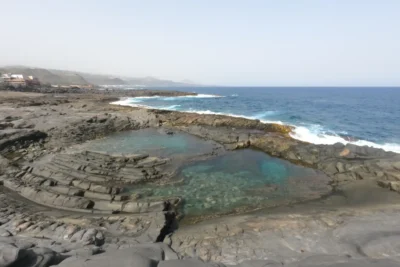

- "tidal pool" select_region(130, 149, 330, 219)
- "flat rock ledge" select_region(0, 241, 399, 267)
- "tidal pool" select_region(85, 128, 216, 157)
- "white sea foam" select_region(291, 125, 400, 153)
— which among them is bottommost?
"tidal pool" select_region(130, 149, 330, 219)

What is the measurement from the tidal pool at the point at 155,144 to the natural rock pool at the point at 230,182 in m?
0.10

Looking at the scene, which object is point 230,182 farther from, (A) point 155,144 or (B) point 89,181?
(A) point 155,144

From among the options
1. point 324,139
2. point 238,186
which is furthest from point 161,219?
point 324,139

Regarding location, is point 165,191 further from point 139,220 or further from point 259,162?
Result: point 259,162

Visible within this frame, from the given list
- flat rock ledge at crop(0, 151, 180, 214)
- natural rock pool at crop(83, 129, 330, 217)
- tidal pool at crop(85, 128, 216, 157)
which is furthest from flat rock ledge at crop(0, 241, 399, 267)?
tidal pool at crop(85, 128, 216, 157)

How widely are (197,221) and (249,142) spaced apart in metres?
16.3

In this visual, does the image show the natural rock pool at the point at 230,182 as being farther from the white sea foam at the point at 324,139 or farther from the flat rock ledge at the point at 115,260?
the white sea foam at the point at 324,139

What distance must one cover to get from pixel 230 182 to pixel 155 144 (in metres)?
12.8

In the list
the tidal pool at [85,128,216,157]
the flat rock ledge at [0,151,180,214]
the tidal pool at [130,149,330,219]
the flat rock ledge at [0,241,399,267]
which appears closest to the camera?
the flat rock ledge at [0,241,399,267]

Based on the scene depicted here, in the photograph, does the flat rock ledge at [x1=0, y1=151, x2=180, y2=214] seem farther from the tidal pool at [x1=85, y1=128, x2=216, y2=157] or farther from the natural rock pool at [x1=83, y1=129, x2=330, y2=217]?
the tidal pool at [x1=85, y1=128, x2=216, y2=157]

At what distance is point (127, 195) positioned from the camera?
1568 centimetres

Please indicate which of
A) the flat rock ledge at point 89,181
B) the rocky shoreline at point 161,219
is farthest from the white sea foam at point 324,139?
the flat rock ledge at point 89,181

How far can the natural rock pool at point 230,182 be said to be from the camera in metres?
15.6

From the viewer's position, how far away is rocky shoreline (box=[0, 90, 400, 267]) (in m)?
9.19
